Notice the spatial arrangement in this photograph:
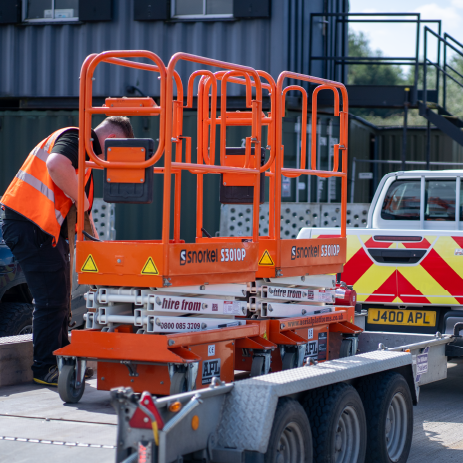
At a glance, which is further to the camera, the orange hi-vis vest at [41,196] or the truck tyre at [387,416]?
the orange hi-vis vest at [41,196]

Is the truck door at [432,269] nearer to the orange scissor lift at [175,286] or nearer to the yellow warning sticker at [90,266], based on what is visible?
the orange scissor lift at [175,286]

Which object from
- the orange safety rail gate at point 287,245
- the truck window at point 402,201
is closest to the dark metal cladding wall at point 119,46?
the truck window at point 402,201

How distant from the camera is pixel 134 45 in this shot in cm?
1530

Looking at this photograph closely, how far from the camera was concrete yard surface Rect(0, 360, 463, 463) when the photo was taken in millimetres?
3412

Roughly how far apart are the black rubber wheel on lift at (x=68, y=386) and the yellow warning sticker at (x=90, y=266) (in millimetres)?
574

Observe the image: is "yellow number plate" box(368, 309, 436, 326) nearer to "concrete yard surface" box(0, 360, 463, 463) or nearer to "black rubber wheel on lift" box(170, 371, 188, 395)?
"concrete yard surface" box(0, 360, 463, 463)

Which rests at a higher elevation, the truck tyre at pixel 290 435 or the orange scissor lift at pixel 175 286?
the orange scissor lift at pixel 175 286

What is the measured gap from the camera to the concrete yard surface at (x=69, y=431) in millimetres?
3412

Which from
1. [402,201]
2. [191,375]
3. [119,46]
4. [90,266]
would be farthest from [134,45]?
[191,375]

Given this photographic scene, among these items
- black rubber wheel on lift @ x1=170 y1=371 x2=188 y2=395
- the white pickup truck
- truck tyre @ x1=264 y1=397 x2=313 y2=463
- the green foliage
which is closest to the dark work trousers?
black rubber wheel on lift @ x1=170 y1=371 x2=188 y2=395

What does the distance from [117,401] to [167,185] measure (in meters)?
1.34

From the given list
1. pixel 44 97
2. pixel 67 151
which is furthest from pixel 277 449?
pixel 44 97

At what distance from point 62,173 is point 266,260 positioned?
57.9 inches

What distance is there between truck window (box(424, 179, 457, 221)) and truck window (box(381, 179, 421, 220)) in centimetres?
11
